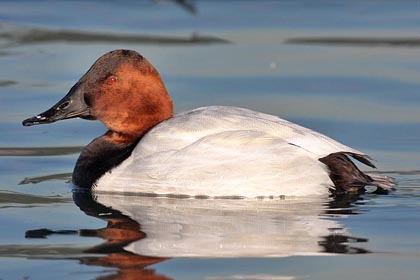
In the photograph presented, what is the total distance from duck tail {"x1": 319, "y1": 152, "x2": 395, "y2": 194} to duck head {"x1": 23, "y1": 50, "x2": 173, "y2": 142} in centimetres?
107

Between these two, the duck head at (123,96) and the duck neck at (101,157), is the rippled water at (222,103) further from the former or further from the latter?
the duck head at (123,96)

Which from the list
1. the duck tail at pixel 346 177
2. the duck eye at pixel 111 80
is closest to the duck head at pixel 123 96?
the duck eye at pixel 111 80

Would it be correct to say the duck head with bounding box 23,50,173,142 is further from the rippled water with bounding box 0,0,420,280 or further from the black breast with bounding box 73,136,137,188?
the rippled water with bounding box 0,0,420,280

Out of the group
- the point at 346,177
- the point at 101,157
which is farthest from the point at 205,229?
the point at 101,157

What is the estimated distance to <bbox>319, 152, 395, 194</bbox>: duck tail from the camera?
665cm

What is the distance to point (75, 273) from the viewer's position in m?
5.18

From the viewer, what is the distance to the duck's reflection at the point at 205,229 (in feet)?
17.9

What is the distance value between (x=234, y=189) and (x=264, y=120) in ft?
1.50

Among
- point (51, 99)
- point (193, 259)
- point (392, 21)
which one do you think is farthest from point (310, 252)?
point (392, 21)

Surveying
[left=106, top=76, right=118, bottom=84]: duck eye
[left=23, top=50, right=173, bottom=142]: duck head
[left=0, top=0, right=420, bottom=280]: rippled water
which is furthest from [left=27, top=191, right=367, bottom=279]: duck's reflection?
[left=106, top=76, right=118, bottom=84]: duck eye

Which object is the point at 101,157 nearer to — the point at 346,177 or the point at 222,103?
the point at 346,177

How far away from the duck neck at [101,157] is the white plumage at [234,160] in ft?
1.18

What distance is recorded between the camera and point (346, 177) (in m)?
6.67

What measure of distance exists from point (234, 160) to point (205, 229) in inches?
28.4
